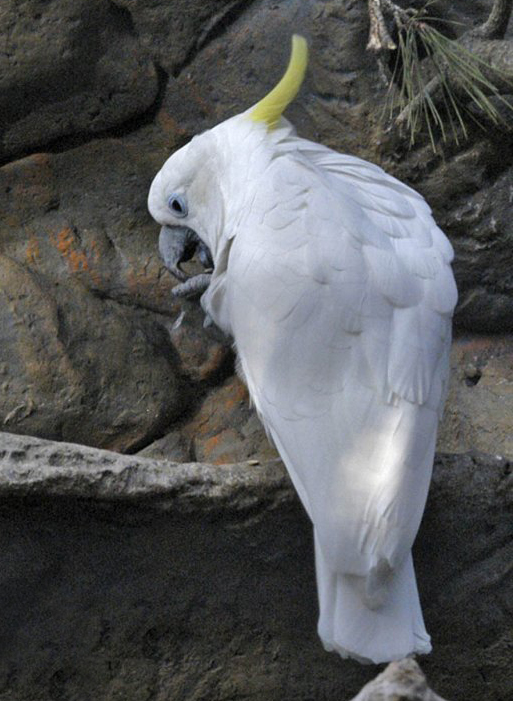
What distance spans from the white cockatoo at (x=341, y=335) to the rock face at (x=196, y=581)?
0.15 meters

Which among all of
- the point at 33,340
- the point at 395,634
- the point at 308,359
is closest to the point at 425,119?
the point at 308,359

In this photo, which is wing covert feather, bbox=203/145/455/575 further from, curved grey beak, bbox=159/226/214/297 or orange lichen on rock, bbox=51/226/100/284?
orange lichen on rock, bbox=51/226/100/284

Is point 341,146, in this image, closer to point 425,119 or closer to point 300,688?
point 425,119

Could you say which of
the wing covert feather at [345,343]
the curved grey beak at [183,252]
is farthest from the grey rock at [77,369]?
the wing covert feather at [345,343]

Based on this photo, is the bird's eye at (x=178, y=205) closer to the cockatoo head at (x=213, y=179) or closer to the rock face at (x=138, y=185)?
the cockatoo head at (x=213, y=179)

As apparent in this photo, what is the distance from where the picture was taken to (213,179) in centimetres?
233

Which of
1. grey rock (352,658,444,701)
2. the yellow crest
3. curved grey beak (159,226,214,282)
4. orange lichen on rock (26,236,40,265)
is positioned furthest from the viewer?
orange lichen on rock (26,236,40,265)

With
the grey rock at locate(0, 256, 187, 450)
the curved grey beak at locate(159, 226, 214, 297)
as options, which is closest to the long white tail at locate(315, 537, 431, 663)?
the curved grey beak at locate(159, 226, 214, 297)

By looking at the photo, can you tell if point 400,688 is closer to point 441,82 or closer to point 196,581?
point 196,581

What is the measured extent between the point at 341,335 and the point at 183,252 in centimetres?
69

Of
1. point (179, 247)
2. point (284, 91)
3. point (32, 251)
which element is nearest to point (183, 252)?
point (179, 247)

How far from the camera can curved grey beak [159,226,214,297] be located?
2496 mm

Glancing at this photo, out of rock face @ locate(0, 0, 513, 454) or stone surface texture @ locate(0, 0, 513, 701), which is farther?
rock face @ locate(0, 0, 513, 454)

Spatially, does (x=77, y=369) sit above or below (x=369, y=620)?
below
